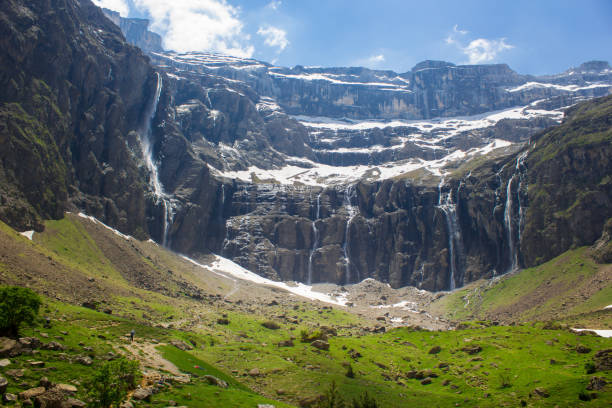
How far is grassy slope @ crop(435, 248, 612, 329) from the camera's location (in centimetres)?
8875

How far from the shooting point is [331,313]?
11212 cm

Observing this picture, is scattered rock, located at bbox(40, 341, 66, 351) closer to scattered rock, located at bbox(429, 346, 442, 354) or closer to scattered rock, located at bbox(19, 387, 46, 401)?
scattered rock, located at bbox(19, 387, 46, 401)

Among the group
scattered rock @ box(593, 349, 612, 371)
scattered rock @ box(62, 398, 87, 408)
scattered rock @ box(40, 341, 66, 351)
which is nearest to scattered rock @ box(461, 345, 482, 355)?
scattered rock @ box(593, 349, 612, 371)

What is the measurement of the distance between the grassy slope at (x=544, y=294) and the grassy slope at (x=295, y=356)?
30.2 metres

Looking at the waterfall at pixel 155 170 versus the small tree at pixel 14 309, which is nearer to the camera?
the small tree at pixel 14 309

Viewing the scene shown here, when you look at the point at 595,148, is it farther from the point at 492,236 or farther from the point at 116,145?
the point at 116,145

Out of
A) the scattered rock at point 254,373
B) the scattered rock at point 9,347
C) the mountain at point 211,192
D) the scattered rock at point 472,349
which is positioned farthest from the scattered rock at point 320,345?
the mountain at point 211,192

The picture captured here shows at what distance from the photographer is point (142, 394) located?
26.4 meters

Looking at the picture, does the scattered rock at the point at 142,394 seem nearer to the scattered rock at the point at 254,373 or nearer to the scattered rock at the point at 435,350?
the scattered rock at the point at 254,373

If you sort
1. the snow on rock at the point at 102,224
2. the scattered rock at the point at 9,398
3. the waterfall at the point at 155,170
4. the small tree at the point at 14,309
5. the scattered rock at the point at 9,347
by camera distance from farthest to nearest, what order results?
1. the waterfall at the point at 155,170
2. the snow on rock at the point at 102,224
3. the small tree at the point at 14,309
4. the scattered rock at the point at 9,347
5. the scattered rock at the point at 9,398

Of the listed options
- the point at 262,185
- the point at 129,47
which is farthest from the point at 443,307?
the point at 129,47

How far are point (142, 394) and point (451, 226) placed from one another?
14902 centimetres

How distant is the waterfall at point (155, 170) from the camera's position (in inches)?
6088

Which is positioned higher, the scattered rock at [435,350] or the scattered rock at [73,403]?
the scattered rock at [73,403]
